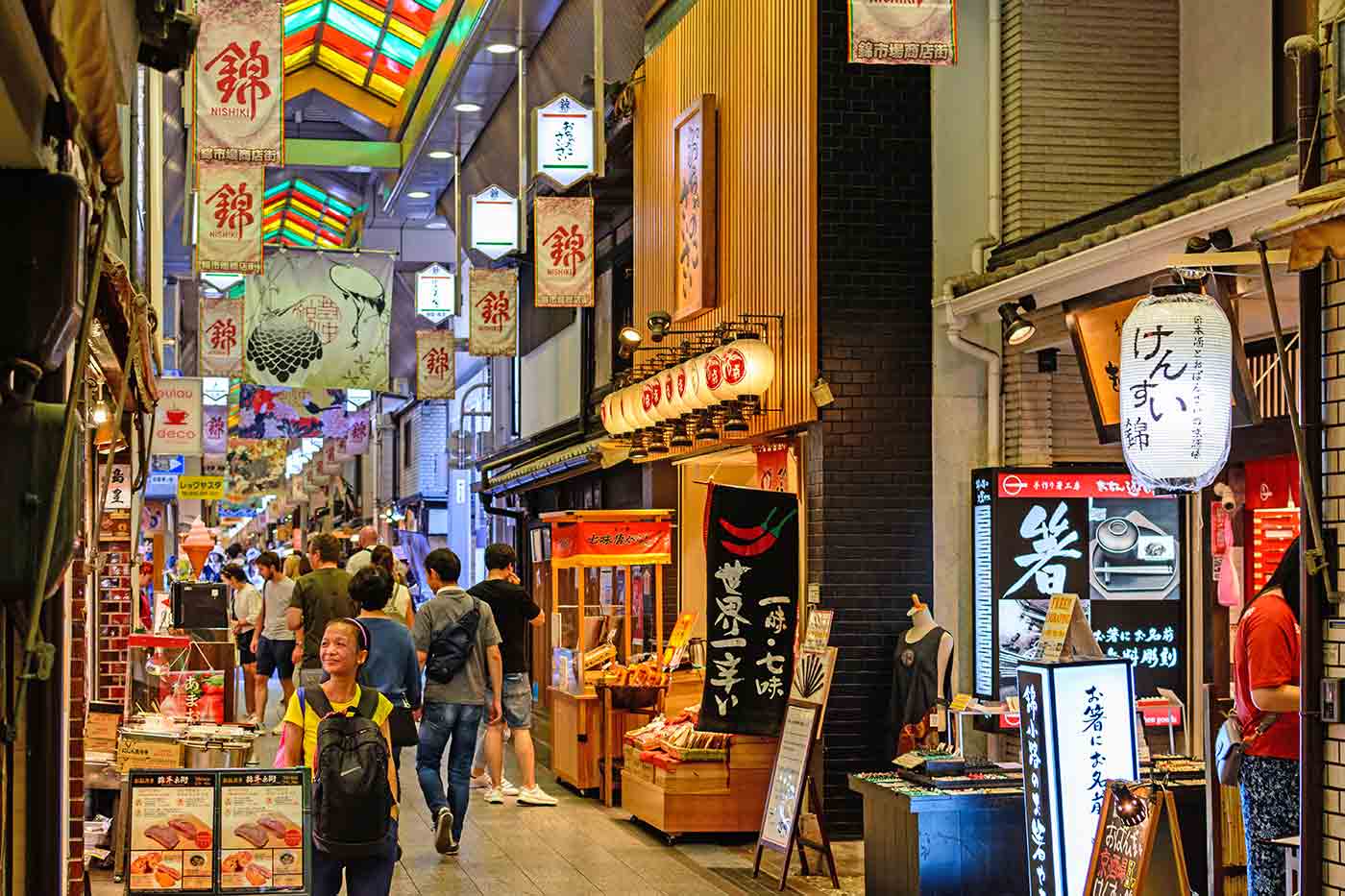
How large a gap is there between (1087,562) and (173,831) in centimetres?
634

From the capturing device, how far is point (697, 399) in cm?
1252

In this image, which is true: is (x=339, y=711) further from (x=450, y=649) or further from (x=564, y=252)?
(x=564, y=252)

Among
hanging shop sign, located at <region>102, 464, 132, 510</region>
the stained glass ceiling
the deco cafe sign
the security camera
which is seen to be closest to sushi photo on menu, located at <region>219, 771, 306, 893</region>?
the deco cafe sign

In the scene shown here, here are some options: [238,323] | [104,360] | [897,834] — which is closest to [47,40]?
[104,360]

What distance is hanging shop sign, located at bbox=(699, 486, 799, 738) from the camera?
11.0 meters

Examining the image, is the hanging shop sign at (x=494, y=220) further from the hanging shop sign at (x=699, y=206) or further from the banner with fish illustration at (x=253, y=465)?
the banner with fish illustration at (x=253, y=465)

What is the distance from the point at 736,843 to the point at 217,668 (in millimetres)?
4057

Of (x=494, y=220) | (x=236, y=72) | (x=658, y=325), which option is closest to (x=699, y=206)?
(x=658, y=325)

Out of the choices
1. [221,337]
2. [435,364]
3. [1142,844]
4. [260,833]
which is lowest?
[1142,844]

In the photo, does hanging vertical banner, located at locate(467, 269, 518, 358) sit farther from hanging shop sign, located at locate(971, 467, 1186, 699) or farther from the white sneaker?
hanging shop sign, located at locate(971, 467, 1186, 699)

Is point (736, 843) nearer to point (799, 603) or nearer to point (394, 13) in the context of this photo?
point (799, 603)

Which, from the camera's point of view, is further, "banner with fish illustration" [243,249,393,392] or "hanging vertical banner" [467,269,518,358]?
"banner with fish illustration" [243,249,393,392]

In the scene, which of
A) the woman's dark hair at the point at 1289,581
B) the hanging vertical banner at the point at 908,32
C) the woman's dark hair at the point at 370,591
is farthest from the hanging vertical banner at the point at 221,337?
the woman's dark hair at the point at 1289,581

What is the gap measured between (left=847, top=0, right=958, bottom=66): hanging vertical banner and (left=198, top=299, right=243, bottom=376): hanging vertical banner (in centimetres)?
1475
